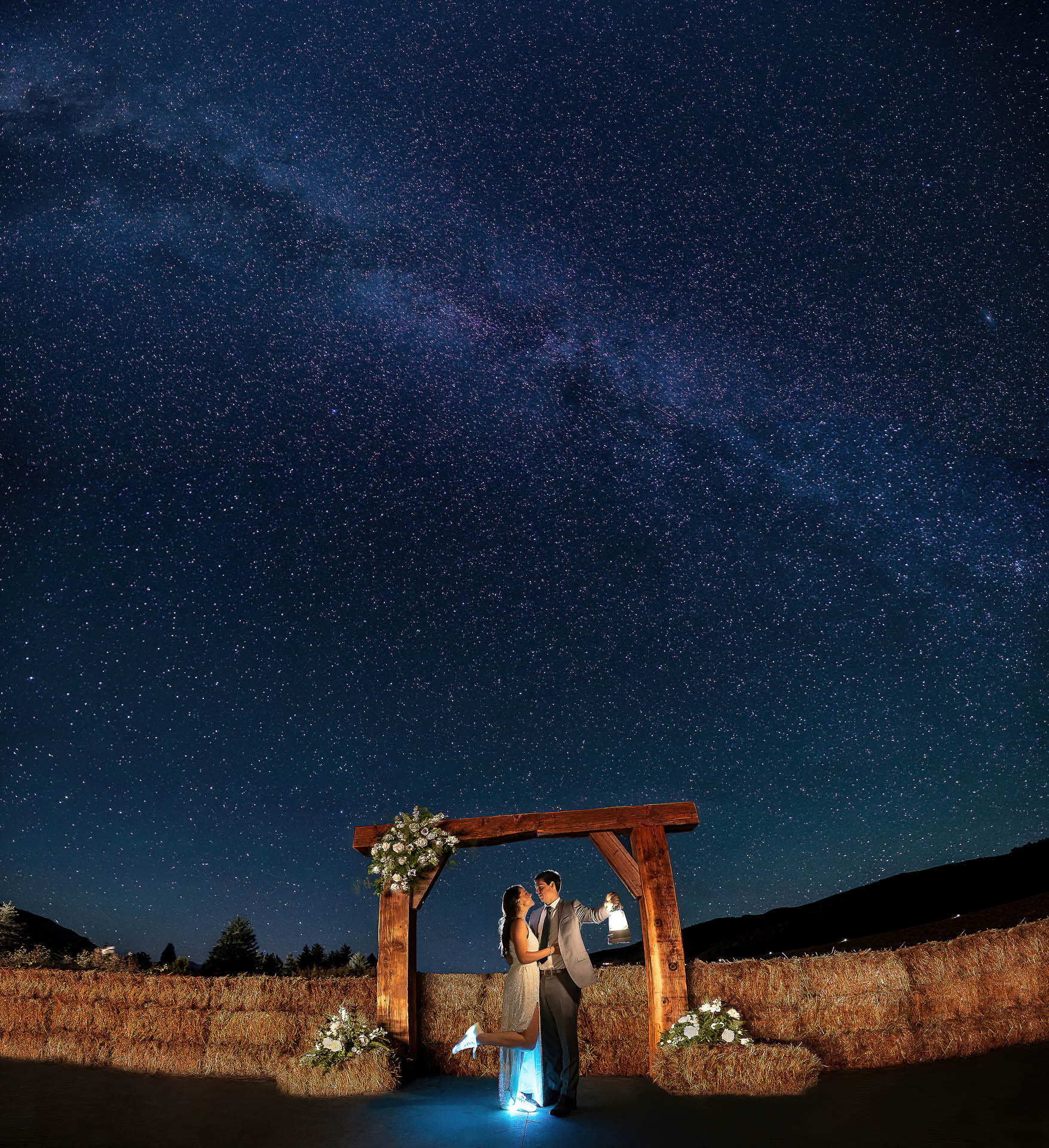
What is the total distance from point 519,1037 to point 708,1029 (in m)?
2.25

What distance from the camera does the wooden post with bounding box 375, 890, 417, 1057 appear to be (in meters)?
10.5

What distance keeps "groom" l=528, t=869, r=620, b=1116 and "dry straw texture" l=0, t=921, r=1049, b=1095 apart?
202 cm

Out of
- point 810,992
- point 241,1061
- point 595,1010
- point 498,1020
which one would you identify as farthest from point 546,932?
point 241,1061

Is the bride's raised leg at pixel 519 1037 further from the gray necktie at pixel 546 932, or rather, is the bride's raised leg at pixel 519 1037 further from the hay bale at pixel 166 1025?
the hay bale at pixel 166 1025

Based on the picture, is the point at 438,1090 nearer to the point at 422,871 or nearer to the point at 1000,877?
the point at 422,871

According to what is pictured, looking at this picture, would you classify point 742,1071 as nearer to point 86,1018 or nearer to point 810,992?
point 810,992

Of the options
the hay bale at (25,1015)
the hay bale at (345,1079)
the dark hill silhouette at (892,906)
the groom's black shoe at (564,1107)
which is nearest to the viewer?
the groom's black shoe at (564,1107)

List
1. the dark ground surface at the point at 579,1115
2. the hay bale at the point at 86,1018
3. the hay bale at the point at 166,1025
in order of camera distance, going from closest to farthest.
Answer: the dark ground surface at the point at 579,1115
the hay bale at the point at 166,1025
the hay bale at the point at 86,1018

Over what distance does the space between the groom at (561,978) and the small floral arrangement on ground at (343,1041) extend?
2350 millimetres

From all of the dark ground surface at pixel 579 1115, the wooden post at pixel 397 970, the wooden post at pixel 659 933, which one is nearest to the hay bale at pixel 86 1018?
the dark ground surface at pixel 579 1115

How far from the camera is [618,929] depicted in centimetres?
893

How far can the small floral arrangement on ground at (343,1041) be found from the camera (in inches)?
380

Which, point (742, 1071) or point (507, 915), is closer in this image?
point (742, 1071)

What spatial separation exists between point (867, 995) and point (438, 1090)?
17.6 ft
